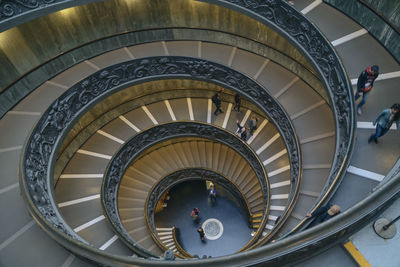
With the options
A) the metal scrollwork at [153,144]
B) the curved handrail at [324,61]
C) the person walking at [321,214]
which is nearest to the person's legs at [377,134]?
the curved handrail at [324,61]

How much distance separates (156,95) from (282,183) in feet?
26.6

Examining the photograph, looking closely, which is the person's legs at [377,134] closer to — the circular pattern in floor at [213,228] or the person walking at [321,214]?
the person walking at [321,214]

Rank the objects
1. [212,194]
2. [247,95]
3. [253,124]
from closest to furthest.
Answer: [247,95] < [253,124] < [212,194]

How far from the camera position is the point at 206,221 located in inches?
619

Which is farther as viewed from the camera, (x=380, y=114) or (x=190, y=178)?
(x=190, y=178)

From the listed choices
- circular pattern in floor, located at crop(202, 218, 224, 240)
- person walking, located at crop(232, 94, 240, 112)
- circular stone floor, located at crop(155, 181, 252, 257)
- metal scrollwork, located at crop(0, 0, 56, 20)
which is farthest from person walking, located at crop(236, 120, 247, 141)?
metal scrollwork, located at crop(0, 0, 56, 20)

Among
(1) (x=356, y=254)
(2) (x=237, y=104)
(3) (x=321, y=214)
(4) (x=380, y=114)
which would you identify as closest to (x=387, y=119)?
(4) (x=380, y=114)

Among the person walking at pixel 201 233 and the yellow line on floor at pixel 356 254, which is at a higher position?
the person walking at pixel 201 233

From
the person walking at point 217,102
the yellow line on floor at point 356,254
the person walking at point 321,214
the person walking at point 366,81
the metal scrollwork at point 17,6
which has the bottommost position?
the yellow line on floor at point 356,254

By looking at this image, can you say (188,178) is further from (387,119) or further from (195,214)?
(387,119)

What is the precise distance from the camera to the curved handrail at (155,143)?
36.8ft

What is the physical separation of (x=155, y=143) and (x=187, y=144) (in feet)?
A: 8.41

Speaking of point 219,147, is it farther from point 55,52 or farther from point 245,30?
point 55,52

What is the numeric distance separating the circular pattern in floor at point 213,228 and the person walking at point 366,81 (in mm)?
10612
